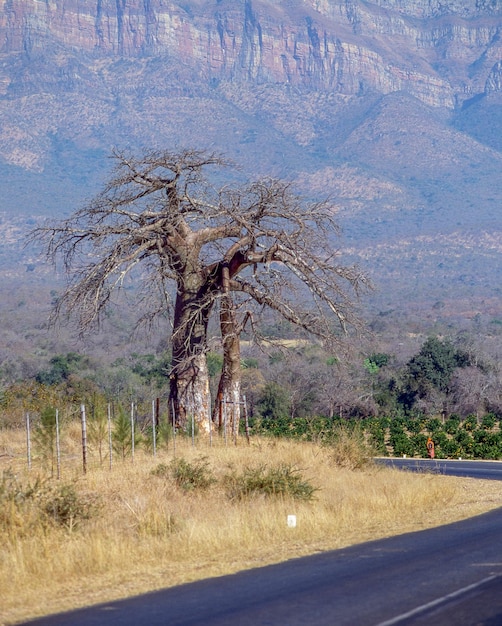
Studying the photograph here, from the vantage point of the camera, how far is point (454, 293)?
16762cm

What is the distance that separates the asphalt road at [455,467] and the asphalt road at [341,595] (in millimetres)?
13906

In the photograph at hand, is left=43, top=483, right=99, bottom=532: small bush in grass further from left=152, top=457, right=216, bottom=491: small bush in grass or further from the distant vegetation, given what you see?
the distant vegetation

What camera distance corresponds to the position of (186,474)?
20.8m

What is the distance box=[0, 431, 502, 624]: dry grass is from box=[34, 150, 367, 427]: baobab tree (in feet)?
10.4

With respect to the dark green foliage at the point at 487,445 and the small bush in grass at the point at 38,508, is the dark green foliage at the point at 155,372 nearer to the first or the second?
the dark green foliage at the point at 487,445

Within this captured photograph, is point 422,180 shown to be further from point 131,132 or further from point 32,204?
point 32,204

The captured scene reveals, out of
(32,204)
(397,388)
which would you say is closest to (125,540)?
(397,388)

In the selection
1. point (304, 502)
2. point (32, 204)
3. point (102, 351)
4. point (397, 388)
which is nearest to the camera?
point (304, 502)

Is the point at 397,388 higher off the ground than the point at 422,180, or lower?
lower

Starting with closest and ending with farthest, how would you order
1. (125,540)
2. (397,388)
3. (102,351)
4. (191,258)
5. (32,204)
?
(125,540) → (191,258) → (397,388) → (102,351) → (32,204)

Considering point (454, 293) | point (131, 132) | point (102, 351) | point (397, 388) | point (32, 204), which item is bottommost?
point (397, 388)

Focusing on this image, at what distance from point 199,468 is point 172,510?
2949 mm

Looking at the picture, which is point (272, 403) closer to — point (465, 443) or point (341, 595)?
point (465, 443)

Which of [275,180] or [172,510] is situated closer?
[172,510]
